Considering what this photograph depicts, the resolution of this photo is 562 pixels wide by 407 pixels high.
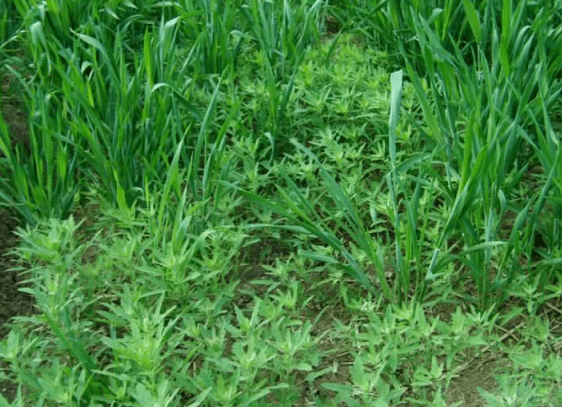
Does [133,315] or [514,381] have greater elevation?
[133,315]

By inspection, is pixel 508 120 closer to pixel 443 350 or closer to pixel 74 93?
pixel 443 350

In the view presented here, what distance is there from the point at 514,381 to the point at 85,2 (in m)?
2.06

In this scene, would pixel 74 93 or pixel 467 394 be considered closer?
pixel 467 394

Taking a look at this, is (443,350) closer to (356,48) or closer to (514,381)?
(514,381)

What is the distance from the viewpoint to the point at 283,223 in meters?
2.51

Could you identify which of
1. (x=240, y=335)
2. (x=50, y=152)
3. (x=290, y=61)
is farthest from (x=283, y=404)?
(x=290, y=61)

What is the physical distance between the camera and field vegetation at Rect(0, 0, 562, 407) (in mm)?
1984

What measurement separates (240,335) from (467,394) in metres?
0.55

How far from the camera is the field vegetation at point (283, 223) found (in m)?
A: 1.98

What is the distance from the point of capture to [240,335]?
6.57 feet

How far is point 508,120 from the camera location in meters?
2.24

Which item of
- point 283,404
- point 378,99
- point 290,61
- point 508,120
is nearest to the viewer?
point 283,404

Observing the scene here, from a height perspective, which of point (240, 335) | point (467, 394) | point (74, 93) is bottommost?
point (467, 394)

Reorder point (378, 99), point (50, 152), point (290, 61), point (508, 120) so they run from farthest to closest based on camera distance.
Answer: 1. point (290, 61)
2. point (378, 99)
3. point (50, 152)
4. point (508, 120)
